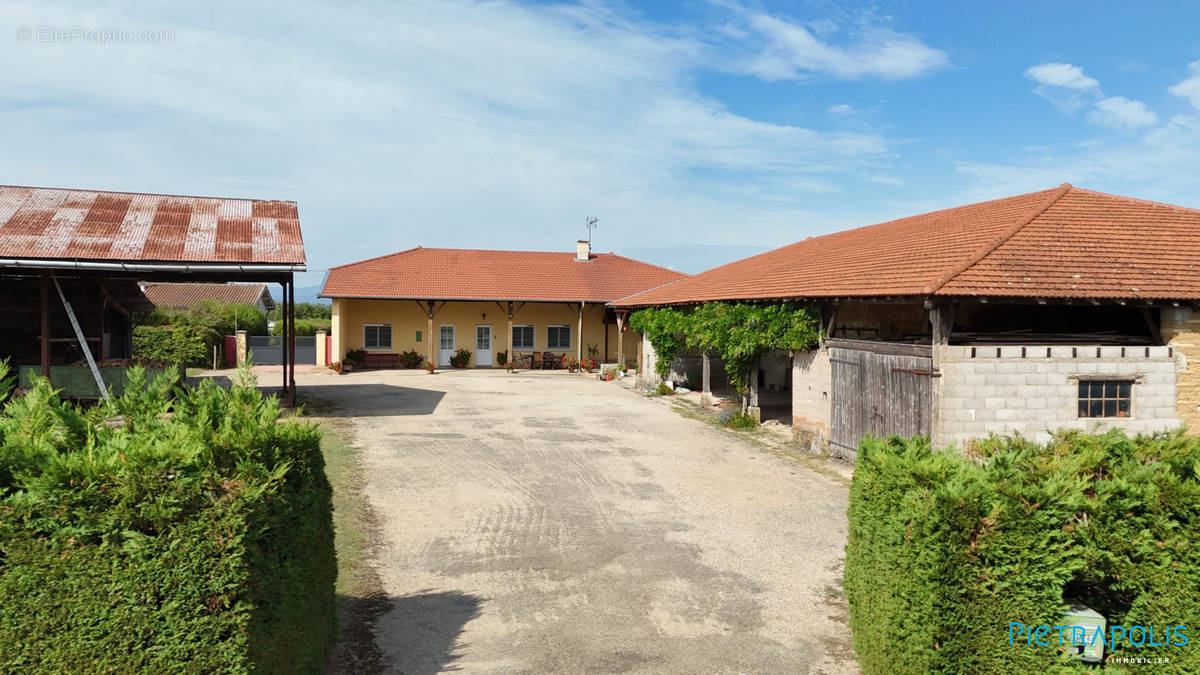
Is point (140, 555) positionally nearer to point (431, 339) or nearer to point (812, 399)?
point (812, 399)

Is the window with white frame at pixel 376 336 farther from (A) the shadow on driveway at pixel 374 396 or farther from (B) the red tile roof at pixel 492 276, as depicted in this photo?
(A) the shadow on driveway at pixel 374 396

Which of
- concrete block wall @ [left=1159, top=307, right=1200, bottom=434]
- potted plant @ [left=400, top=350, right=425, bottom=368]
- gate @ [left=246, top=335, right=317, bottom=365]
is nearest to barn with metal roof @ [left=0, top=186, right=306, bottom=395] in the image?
potted plant @ [left=400, top=350, right=425, bottom=368]

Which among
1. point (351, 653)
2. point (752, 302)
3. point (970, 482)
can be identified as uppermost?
point (752, 302)

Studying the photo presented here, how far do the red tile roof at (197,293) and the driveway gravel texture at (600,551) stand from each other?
128 ft

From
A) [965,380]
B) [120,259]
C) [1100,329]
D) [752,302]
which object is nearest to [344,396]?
[120,259]

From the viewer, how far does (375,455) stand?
1230cm

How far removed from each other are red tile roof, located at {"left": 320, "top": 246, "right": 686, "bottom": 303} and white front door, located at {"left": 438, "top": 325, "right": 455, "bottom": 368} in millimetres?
1728

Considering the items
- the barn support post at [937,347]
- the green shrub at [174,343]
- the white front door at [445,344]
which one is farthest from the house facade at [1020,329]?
the green shrub at [174,343]

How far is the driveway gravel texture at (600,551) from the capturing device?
5.52m

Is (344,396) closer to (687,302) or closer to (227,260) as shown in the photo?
(227,260)

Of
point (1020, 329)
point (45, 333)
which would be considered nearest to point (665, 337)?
point (1020, 329)

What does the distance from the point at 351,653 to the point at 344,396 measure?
15.4 m

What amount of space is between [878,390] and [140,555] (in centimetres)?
1024

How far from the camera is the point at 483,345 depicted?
29766mm
